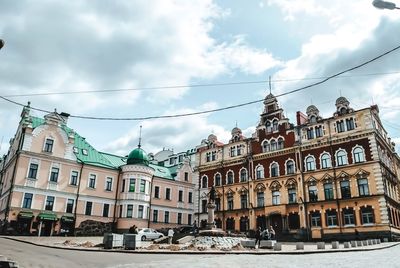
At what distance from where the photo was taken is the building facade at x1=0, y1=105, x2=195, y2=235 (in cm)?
3644

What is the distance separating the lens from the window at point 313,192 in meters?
39.4

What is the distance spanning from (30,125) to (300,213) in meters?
33.1

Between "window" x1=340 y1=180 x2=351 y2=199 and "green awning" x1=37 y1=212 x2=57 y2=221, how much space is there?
32.4m

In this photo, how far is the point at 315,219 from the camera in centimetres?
3872

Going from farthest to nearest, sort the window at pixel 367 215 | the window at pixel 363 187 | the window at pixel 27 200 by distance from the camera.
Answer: the window at pixel 27 200 → the window at pixel 363 187 → the window at pixel 367 215

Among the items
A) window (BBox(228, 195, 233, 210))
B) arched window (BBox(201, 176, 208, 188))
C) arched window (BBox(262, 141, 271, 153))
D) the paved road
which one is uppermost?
arched window (BBox(262, 141, 271, 153))

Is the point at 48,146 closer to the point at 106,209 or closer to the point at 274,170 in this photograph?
the point at 106,209

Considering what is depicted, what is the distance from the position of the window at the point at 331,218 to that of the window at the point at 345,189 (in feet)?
6.88

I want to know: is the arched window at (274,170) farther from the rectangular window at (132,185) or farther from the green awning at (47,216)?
the green awning at (47,216)

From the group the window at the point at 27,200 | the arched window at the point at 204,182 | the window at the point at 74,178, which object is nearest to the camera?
the window at the point at 27,200

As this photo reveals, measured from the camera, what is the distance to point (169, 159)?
7756 cm

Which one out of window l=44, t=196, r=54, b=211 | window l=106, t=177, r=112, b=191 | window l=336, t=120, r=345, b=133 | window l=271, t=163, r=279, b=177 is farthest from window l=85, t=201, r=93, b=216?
window l=336, t=120, r=345, b=133

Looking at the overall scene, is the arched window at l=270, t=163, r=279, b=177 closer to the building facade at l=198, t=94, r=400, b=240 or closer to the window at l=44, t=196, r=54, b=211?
the building facade at l=198, t=94, r=400, b=240

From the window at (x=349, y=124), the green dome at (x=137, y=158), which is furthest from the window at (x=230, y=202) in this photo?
the window at (x=349, y=124)
